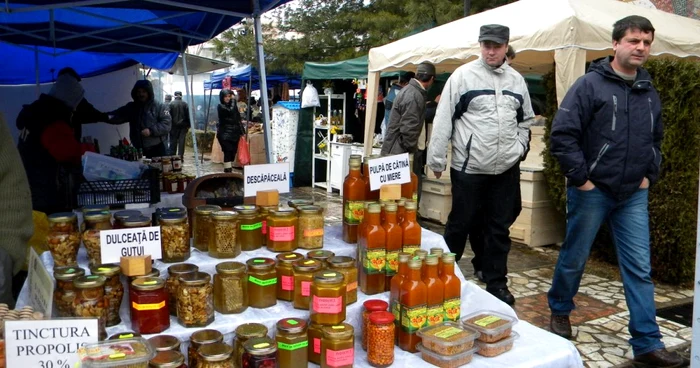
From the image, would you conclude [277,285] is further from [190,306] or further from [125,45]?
[125,45]

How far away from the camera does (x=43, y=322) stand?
1.72 meters

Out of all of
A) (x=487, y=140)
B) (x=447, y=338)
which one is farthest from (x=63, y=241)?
(x=487, y=140)

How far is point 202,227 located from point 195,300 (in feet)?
1.60

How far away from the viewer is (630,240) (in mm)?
3172

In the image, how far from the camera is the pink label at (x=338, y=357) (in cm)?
209

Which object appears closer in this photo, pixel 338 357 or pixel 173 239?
pixel 338 357

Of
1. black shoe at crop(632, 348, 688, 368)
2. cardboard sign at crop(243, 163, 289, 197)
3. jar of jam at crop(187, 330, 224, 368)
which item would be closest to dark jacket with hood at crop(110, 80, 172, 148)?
cardboard sign at crop(243, 163, 289, 197)

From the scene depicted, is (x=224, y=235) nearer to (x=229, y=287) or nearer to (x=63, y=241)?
(x=229, y=287)

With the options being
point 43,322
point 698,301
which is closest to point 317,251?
point 43,322

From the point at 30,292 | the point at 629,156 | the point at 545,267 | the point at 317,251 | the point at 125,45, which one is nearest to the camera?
the point at 30,292

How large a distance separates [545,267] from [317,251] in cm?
351

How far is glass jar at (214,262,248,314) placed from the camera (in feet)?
7.25

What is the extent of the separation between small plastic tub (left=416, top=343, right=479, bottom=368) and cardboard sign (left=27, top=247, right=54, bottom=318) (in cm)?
136

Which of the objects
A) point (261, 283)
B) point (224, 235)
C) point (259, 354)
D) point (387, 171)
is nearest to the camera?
point (259, 354)
